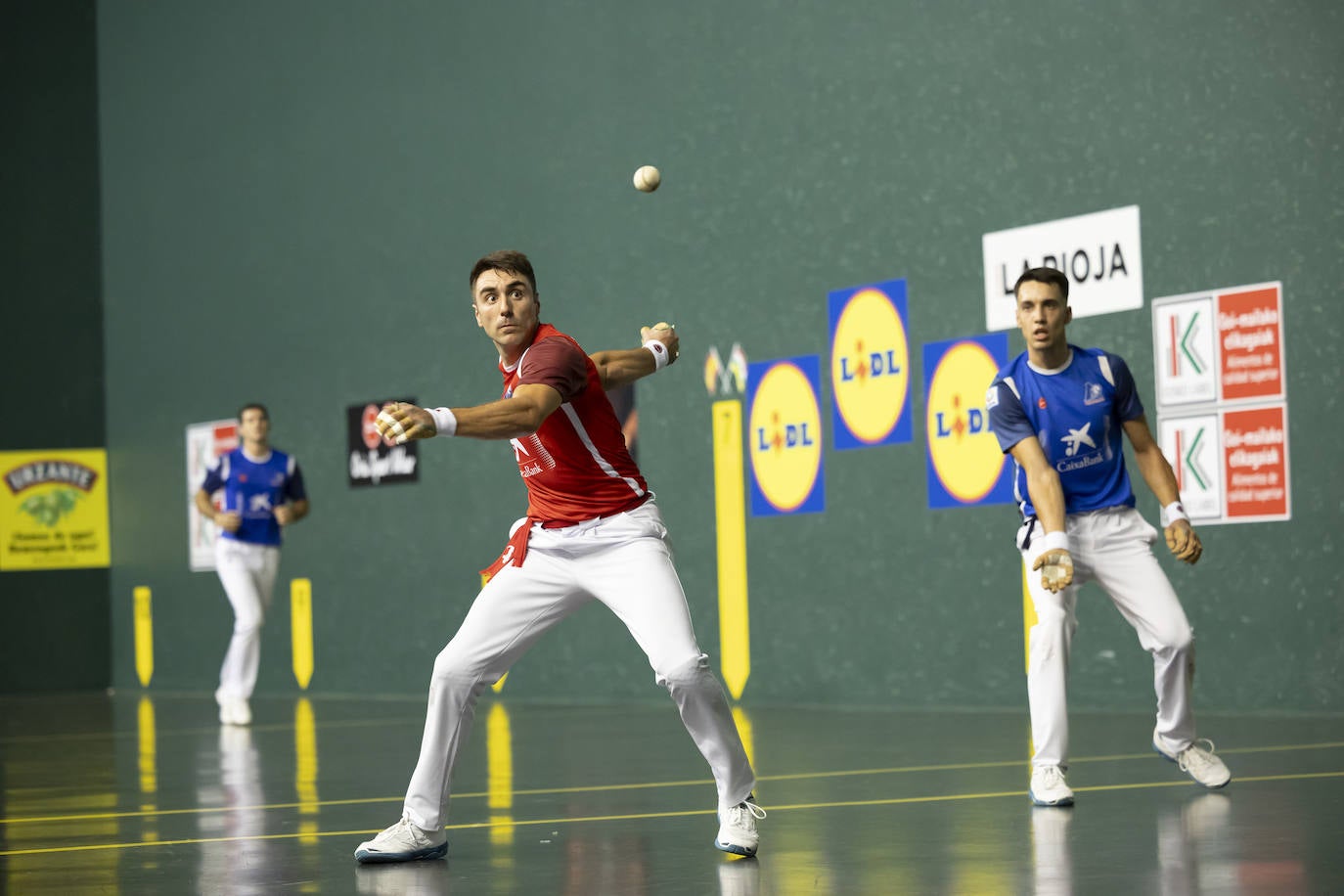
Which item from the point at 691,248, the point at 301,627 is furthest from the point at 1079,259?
the point at 301,627

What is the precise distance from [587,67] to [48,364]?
685 centimetres

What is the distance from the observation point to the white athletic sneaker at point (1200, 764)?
5.76 metres

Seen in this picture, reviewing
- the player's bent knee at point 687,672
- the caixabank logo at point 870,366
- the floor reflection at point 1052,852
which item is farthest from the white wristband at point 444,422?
the caixabank logo at point 870,366

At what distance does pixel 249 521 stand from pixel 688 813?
608cm

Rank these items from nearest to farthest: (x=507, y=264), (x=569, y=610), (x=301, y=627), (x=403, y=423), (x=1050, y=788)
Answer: (x=403, y=423) → (x=507, y=264) → (x=569, y=610) → (x=1050, y=788) → (x=301, y=627)

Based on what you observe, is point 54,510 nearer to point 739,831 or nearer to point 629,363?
point 629,363

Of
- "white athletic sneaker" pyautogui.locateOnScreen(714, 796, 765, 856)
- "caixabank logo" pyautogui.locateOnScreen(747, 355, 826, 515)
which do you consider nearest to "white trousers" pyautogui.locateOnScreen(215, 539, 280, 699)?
"caixabank logo" pyautogui.locateOnScreen(747, 355, 826, 515)

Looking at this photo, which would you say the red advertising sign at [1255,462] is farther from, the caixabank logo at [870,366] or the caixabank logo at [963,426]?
the caixabank logo at [870,366]

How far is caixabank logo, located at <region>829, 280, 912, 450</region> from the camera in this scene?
10109mm

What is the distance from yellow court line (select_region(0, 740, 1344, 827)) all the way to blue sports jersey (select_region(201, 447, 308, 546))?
4966 mm

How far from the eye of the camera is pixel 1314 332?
27.1 feet

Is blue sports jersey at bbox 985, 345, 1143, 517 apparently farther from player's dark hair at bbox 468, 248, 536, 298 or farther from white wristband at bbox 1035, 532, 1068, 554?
player's dark hair at bbox 468, 248, 536, 298

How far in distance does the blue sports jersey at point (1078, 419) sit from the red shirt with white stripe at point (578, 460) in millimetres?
1362

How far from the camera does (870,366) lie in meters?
10.3
